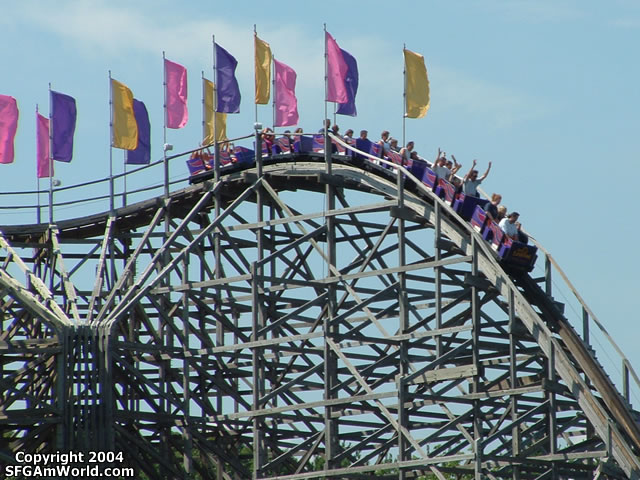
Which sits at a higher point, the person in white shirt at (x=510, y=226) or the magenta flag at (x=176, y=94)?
the magenta flag at (x=176, y=94)

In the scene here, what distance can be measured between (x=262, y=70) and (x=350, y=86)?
280 centimetres

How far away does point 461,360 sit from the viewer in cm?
4278

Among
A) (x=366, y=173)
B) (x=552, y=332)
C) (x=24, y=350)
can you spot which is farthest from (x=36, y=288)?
(x=552, y=332)

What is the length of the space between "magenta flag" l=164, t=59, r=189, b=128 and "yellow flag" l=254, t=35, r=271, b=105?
11.9 feet

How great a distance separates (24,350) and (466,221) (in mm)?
11108

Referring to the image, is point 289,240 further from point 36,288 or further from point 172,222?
point 36,288

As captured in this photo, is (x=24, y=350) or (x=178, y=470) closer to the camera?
(x=24, y=350)

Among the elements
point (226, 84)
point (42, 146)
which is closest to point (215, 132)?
point (226, 84)

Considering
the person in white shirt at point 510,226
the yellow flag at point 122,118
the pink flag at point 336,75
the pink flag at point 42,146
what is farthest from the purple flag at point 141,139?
the person in white shirt at point 510,226

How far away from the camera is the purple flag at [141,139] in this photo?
158 ft

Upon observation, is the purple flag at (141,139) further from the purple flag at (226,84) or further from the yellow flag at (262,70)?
the yellow flag at (262,70)

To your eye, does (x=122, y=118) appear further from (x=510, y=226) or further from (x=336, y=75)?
(x=510, y=226)

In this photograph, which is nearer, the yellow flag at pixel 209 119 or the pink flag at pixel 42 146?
the yellow flag at pixel 209 119

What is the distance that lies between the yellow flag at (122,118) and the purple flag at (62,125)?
1.68 metres
